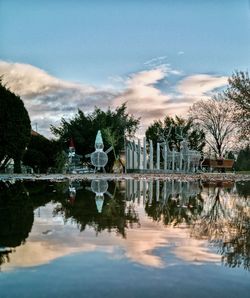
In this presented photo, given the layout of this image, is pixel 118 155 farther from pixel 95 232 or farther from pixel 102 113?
pixel 95 232

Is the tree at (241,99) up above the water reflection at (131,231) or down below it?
above

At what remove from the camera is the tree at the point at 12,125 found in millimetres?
26219

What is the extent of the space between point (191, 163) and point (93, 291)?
1273 inches

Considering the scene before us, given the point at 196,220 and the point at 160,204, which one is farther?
the point at 160,204

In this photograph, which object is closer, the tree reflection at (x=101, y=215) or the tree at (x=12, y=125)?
the tree reflection at (x=101, y=215)

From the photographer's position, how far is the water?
2.82m

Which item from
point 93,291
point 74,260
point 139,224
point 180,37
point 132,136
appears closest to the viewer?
point 93,291

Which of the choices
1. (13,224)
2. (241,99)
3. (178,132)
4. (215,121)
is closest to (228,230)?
(13,224)

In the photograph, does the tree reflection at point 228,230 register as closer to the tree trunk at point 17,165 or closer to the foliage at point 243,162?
the tree trunk at point 17,165

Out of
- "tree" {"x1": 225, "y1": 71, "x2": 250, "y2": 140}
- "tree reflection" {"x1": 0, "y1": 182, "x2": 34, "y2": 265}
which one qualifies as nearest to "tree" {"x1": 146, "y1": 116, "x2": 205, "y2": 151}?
"tree" {"x1": 225, "y1": 71, "x2": 250, "y2": 140}

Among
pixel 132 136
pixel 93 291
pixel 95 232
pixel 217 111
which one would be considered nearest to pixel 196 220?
pixel 95 232

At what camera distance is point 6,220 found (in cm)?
579

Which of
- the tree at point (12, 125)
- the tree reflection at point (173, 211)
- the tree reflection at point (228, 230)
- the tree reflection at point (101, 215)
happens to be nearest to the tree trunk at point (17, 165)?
the tree at point (12, 125)

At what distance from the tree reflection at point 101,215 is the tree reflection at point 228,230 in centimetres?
93
